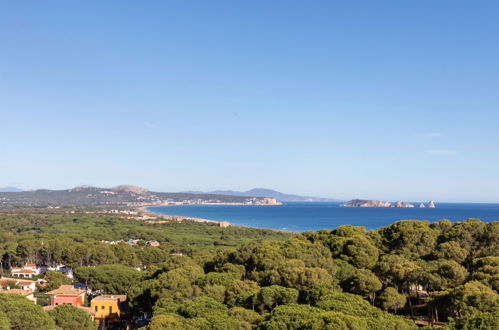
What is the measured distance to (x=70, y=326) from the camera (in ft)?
59.4

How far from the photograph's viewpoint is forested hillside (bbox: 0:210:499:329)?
→ 1399 cm

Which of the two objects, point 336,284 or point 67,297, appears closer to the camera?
point 336,284

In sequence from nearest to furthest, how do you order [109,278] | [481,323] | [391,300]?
[481,323] < [391,300] < [109,278]

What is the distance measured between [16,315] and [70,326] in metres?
2.68

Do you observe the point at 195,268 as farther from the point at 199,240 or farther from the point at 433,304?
the point at 199,240

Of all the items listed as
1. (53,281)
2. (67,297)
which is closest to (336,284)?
(67,297)

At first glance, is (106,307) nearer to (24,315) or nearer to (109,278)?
(109,278)

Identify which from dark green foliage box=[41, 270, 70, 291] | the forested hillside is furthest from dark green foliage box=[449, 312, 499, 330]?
dark green foliage box=[41, 270, 70, 291]

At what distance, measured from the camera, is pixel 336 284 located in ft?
64.0

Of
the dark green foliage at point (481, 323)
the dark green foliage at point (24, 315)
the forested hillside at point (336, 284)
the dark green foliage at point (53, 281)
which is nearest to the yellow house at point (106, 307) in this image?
the forested hillside at point (336, 284)

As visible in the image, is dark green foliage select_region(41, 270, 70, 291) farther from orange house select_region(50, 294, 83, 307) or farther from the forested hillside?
orange house select_region(50, 294, 83, 307)

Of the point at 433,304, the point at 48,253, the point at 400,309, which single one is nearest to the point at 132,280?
the point at 48,253

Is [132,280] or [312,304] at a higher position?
[312,304]

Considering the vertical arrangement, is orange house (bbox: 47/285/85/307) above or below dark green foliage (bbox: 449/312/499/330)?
below
